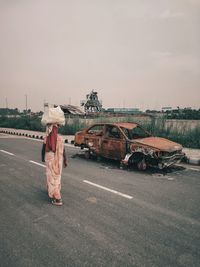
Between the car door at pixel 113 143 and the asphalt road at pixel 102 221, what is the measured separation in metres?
1.47

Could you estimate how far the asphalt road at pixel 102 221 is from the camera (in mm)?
3643

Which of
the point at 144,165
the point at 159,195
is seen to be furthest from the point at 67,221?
the point at 144,165

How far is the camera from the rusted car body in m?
8.74

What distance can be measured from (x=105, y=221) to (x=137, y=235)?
2.39 feet

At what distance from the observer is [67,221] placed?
15.8 ft

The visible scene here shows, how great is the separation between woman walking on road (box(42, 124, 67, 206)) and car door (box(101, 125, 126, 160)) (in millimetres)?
4041

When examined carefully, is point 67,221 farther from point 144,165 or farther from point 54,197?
point 144,165

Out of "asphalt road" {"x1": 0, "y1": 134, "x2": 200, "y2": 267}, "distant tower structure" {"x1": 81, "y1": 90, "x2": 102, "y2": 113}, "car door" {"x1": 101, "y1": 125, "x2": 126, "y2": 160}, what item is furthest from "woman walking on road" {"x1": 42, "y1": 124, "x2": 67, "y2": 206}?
"distant tower structure" {"x1": 81, "y1": 90, "x2": 102, "y2": 113}

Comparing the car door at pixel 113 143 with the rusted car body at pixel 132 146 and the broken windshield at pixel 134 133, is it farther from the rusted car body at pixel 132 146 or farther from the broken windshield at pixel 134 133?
the broken windshield at pixel 134 133

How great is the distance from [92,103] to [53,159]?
92.8 meters

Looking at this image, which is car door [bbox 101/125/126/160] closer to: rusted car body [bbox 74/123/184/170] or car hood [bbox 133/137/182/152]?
rusted car body [bbox 74/123/184/170]

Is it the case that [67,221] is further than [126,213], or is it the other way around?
[126,213]

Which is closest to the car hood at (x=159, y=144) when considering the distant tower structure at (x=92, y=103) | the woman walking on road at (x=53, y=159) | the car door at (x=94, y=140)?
the car door at (x=94, y=140)

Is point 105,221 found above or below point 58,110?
below
